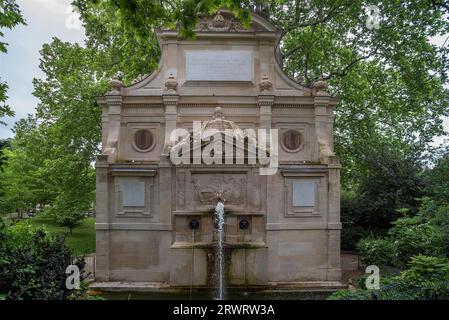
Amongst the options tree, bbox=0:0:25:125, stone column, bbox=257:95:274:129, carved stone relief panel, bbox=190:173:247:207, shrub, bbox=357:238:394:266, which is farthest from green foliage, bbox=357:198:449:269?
tree, bbox=0:0:25:125

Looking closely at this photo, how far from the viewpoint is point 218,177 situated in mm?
13734

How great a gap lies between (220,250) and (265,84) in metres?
6.42

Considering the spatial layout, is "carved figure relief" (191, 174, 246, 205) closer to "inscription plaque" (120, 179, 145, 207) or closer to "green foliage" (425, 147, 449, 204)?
"inscription plaque" (120, 179, 145, 207)

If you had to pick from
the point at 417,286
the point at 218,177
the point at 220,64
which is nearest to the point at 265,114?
the point at 220,64

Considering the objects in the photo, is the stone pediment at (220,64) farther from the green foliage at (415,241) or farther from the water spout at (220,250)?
the green foliage at (415,241)

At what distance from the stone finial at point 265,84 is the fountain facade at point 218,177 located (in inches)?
1.6

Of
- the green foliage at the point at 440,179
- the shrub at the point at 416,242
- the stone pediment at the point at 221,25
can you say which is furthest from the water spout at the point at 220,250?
the green foliage at the point at 440,179

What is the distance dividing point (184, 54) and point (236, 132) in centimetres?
398

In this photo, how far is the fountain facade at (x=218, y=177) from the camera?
43.4 feet

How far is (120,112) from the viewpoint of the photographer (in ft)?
49.3

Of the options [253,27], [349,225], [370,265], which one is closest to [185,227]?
[370,265]

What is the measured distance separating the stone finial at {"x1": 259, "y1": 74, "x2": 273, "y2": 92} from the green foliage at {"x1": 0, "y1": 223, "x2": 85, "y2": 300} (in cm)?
950

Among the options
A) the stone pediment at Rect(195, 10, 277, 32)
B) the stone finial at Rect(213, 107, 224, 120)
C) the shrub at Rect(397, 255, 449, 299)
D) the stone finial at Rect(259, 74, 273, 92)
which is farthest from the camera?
the stone pediment at Rect(195, 10, 277, 32)

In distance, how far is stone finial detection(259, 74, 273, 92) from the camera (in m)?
14.8
